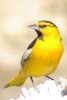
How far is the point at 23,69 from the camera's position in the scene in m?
1.18

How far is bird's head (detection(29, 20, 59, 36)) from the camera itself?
1.10 m

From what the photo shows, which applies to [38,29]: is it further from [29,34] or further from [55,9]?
[55,9]

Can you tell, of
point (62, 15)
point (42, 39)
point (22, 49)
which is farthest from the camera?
point (62, 15)

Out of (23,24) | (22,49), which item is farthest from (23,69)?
(23,24)

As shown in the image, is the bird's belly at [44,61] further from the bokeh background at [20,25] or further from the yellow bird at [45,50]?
the bokeh background at [20,25]

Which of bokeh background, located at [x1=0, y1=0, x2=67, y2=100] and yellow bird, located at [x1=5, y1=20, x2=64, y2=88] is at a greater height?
yellow bird, located at [x1=5, y1=20, x2=64, y2=88]

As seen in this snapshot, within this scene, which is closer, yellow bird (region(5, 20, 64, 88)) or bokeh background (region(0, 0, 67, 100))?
yellow bird (region(5, 20, 64, 88))

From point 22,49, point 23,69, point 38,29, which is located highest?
point 38,29

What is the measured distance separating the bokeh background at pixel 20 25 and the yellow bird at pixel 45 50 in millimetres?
855

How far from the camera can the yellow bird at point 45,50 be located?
3.58 feet

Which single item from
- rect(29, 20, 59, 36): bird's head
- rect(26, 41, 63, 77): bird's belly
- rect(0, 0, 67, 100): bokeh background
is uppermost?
rect(29, 20, 59, 36): bird's head

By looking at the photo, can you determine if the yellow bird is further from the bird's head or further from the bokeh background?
the bokeh background

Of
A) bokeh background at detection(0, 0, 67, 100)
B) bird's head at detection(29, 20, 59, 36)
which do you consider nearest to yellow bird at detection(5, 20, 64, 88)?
bird's head at detection(29, 20, 59, 36)

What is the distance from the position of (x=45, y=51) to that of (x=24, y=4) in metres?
1.35
